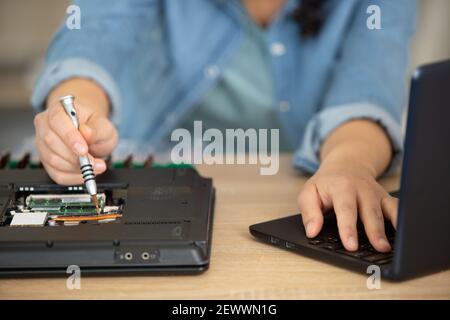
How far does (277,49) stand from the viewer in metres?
1.37

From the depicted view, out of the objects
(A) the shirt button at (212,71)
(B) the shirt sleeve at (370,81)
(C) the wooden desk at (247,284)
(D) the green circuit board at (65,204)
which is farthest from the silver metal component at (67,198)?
(A) the shirt button at (212,71)

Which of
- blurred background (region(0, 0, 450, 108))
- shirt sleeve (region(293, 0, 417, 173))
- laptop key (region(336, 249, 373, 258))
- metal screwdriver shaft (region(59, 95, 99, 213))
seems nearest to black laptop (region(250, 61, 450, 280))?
laptop key (region(336, 249, 373, 258))

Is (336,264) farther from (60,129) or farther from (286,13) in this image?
(286,13)

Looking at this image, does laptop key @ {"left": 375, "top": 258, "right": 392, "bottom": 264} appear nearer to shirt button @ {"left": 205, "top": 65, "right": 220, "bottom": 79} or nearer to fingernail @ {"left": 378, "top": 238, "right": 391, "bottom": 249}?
fingernail @ {"left": 378, "top": 238, "right": 391, "bottom": 249}

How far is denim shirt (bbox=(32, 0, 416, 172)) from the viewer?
1065 mm

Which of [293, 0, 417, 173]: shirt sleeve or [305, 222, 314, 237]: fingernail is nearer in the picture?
[305, 222, 314, 237]: fingernail

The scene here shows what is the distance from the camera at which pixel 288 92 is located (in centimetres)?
141

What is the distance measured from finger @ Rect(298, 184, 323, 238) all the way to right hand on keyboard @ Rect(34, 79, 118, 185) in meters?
0.23

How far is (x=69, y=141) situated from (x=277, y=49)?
2.26 ft

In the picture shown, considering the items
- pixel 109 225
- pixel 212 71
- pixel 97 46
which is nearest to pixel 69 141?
pixel 109 225

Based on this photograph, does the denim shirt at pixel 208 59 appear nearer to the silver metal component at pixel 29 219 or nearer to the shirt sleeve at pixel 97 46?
the shirt sleeve at pixel 97 46

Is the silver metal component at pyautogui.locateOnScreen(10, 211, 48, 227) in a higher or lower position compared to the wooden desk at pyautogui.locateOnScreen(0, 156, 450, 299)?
higher

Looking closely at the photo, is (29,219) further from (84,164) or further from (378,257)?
(378,257)

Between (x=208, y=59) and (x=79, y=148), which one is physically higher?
(x=208, y=59)
